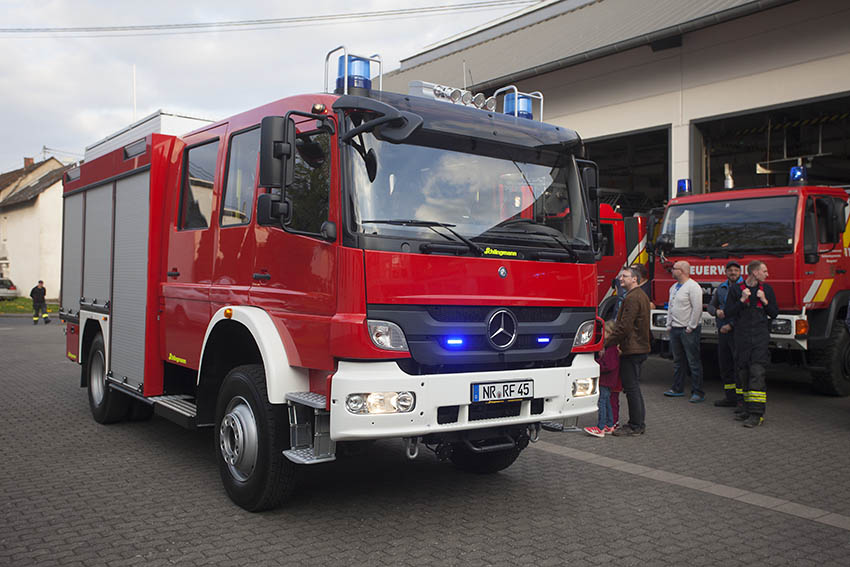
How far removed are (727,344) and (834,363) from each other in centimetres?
180

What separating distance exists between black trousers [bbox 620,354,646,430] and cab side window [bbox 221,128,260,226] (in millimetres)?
4162

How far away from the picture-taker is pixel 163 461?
6547 mm

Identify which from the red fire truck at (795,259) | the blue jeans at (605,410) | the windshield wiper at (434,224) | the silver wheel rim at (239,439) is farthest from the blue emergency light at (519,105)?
the red fire truck at (795,259)

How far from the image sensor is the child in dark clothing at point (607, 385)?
24.9ft

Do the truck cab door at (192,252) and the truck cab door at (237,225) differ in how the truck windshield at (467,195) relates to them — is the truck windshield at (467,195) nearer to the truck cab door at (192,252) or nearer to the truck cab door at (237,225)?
the truck cab door at (237,225)

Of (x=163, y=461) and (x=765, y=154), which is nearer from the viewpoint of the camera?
(x=163, y=461)

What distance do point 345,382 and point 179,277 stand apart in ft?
8.80

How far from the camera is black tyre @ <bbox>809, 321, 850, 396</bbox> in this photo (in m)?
10.1

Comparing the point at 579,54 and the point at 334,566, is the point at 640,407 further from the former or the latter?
the point at 579,54

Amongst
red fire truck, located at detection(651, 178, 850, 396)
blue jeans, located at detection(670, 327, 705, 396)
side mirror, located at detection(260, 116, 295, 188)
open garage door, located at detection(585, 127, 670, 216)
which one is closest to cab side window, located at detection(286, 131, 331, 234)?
side mirror, located at detection(260, 116, 295, 188)

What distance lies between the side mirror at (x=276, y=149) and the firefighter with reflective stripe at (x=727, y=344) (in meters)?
6.37

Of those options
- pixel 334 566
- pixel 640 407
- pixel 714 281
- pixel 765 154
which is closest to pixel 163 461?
pixel 334 566

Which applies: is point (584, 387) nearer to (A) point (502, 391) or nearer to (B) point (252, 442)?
(A) point (502, 391)

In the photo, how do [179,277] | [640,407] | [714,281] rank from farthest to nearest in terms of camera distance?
1. [714,281]
2. [640,407]
3. [179,277]
